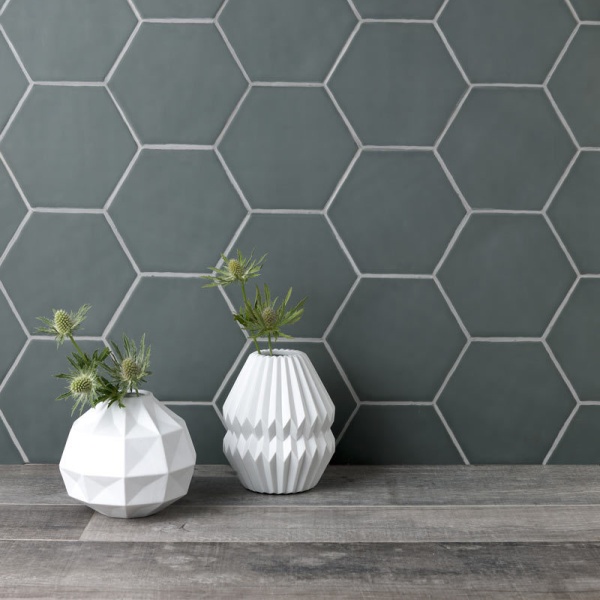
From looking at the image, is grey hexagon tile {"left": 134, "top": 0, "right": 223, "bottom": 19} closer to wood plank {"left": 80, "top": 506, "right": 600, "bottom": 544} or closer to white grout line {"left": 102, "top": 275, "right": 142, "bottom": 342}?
white grout line {"left": 102, "top": 275, "right": 142, "bottom": 342}

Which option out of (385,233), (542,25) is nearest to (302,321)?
(385,233)

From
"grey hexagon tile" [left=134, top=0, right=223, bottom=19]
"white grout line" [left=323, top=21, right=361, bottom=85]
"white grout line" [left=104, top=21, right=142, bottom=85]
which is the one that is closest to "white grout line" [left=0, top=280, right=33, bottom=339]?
"white grout line" [left=104, top=21, right=142, bottom=85]

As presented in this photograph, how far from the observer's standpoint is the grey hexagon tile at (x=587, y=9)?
3.71ft

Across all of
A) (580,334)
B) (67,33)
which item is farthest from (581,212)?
(67,33)

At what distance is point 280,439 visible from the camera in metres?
1.01

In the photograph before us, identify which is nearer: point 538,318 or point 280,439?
point 280,439

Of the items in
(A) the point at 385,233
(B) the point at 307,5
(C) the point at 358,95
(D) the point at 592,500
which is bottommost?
(D) the point at 592,500

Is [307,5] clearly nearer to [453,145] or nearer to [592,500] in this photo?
[453,145]

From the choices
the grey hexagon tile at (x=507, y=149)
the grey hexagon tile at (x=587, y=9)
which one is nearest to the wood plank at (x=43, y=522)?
the grey hexagon tile at (x=507, y=149)

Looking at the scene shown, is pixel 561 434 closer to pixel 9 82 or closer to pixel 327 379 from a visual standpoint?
pixel 327 379

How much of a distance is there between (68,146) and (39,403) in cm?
41

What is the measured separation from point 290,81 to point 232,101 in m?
0.10

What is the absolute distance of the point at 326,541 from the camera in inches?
35.0

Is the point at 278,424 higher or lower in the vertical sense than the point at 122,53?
lower
